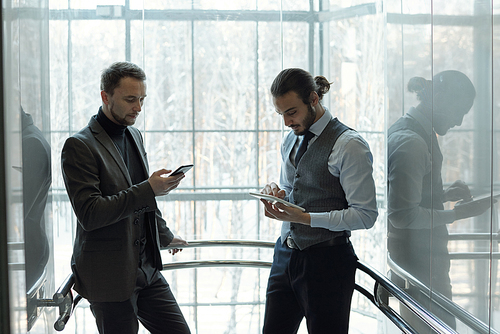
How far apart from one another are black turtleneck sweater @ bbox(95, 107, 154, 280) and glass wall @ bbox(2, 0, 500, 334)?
0.26 metres

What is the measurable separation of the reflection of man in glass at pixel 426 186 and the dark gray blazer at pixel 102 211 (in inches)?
39.3

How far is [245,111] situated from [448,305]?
177 cm

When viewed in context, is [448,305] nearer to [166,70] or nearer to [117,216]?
[117,216]

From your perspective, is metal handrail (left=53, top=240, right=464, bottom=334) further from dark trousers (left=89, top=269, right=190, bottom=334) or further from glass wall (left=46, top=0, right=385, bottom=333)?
glass wall (left=46, top=0, right=385, bottom=333)

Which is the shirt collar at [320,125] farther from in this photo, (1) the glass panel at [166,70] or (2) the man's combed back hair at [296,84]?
(1) the glass panel at [166,70]

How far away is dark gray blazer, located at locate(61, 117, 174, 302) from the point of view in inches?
60.8

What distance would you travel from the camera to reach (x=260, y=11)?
2773 mm

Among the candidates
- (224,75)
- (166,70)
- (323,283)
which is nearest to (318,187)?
(323,283)

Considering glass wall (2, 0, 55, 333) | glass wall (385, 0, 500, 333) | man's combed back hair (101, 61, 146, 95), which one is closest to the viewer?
glass wall (2, 0, 55, 333)

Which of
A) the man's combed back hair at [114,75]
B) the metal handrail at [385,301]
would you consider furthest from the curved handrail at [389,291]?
the man's combed back hair at [114,75]

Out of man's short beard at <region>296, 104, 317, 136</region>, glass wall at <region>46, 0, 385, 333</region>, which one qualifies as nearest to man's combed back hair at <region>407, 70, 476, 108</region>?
man's short beard at <region>296, 104, 317, 136</region>

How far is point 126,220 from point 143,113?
1257 mm

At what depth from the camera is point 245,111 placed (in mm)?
2844

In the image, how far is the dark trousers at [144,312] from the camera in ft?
5.40
